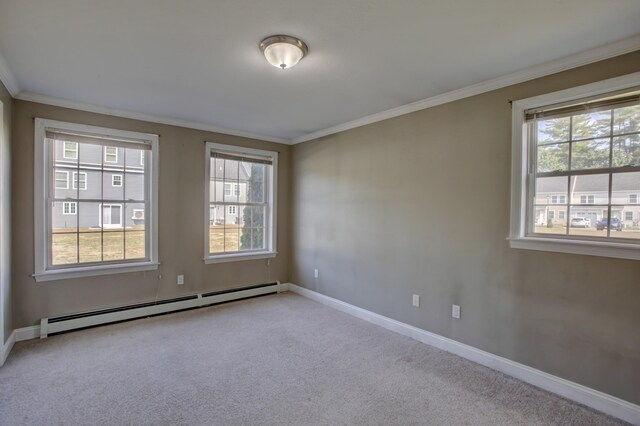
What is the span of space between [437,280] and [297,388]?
5.49 ft

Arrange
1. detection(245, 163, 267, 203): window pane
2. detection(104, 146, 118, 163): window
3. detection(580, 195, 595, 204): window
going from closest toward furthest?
detection(580, 195, 595, 204): window
detection(104, 146, 118, 163): window
detection(245, 163, 267, 203): window pane

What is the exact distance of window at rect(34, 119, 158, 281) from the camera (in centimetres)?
327

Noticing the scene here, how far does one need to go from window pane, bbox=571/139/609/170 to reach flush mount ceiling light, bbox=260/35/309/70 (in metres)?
2.14

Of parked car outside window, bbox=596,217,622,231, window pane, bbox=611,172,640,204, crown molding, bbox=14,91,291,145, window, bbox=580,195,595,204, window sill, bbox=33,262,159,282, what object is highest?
crown molding, bbox=14,91,291,145

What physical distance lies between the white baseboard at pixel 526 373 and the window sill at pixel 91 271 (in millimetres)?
2761

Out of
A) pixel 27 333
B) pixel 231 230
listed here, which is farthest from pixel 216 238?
pixel 27 333

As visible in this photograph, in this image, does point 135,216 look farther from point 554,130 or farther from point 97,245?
point 554,130

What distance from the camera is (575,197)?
2.35 metres

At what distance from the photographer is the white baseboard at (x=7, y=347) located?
264 centimetres

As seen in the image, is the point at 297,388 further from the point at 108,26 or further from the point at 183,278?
the point at 108,26

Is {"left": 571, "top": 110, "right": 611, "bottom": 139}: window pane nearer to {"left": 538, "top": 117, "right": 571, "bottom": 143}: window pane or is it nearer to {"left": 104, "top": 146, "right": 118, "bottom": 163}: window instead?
{"left": 538, "top": 117, "right": 571, "bottom": 143}: window pane

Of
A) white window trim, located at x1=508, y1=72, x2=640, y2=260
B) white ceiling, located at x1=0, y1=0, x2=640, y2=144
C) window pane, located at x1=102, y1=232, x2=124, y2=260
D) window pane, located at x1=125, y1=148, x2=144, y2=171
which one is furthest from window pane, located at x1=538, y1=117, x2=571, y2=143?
window pane, located at x1=102, y1=232, x2=124, y2=260

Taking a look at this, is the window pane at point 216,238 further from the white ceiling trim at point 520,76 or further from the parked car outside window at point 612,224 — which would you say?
the parked car outside window at point 612,224

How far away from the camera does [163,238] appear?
13.1ft
